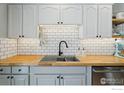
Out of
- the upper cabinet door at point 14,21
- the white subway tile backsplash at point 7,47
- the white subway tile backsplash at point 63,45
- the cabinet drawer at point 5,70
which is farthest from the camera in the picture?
the white subway tile backsplash at point 63,45

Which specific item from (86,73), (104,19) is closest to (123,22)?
(104,19)

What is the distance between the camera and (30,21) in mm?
2766

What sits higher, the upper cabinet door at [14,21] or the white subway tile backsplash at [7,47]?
the upper cabinet door at [14,21]

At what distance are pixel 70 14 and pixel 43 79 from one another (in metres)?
1.14

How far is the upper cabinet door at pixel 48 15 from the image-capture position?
9.05 ft

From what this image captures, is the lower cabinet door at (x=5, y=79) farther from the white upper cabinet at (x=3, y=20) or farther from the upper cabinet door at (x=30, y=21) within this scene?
the upper cabinet door at (x=30, y=21)

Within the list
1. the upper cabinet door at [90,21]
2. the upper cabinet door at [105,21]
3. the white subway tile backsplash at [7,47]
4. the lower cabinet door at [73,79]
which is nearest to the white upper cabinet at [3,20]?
the white subway tile backsplash at [7,47]

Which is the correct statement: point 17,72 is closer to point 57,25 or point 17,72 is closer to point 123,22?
point 57,25

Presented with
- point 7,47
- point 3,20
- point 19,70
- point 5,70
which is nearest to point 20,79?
point 19,70

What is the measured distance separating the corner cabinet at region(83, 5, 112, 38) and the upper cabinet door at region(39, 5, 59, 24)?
457 millimetres

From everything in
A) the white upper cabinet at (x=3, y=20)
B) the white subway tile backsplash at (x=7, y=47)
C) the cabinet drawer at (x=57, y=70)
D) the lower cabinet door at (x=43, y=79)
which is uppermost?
the white upper cabinet at (x=3, y=20)

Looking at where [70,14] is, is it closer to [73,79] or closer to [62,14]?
[62,14]

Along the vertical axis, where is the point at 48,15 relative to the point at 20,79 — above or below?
above

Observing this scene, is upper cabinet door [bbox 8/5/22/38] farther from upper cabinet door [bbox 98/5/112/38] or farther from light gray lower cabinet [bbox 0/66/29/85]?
upper cabinet door [bbox 98/5/112/38]
